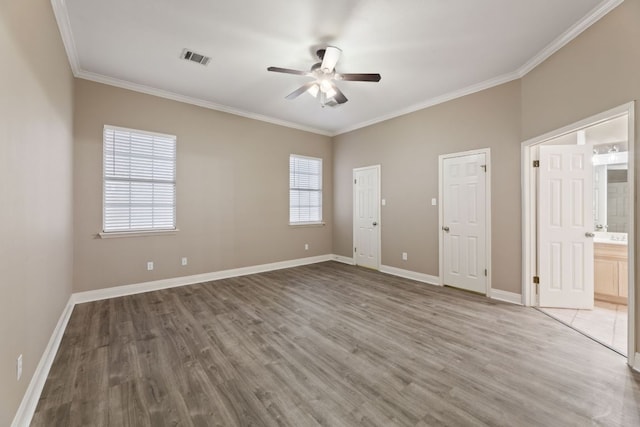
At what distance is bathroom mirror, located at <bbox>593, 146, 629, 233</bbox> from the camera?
4207 mm

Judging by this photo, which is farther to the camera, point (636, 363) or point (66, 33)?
point (66, 33)

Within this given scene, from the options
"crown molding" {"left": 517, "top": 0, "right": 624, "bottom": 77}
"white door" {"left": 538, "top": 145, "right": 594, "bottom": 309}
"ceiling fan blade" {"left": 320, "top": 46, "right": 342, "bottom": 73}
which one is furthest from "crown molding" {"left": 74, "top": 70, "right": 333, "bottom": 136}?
"white door" {"left": 538, "top": 145, "right": 594, "bottom": 309}

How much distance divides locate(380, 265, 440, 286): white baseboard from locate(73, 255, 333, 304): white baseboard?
5.91 feet

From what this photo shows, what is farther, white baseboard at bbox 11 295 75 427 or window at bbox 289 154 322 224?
window at bbox 289 154 322 224

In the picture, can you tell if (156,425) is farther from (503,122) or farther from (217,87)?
(503,122)

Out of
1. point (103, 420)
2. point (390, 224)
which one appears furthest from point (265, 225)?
point (103, 420)

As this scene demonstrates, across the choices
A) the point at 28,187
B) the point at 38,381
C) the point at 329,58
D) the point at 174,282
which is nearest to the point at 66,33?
the point at 28,187

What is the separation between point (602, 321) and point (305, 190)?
5068 mm

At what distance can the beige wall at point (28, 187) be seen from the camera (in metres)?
1.46

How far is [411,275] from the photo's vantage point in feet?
16.4

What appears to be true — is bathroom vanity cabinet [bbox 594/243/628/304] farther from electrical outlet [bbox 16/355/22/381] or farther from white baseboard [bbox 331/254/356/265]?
electrical outlet [bbox 16/355/22/381]

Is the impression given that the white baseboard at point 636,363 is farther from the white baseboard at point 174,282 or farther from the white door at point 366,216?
the white baseboard at point 174,282

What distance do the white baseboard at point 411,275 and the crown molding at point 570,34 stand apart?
10.6 ft

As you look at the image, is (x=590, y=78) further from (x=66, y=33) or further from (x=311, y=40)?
(x=66, y=33)
